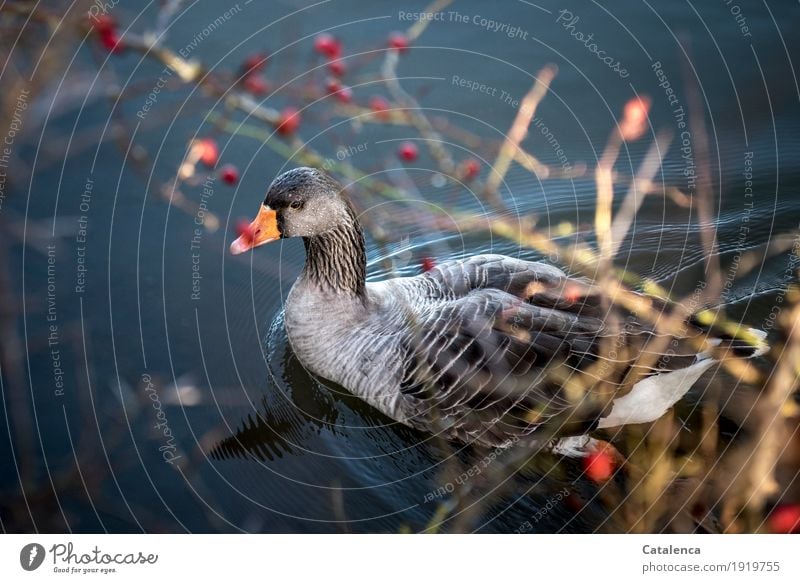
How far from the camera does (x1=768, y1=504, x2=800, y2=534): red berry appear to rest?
259cm

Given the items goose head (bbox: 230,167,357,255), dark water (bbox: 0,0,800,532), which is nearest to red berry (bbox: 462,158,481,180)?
dark water (bbox: 0,0,800,532)

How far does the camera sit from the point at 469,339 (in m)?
2.86

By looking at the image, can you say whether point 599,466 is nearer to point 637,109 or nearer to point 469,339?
point 469,339

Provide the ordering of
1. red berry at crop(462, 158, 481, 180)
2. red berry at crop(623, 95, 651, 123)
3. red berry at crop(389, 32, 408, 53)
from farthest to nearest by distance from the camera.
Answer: red berry at crop(623, 95, 651, 123)
red berry at crop(462, 158, 481, 180)
red berry at crop(389, 32, 408, 53)

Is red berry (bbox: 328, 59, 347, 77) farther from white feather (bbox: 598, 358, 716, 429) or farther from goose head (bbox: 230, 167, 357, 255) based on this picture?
white feather (bbox: 598, 358, 716, 429)

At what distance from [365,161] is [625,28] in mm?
1449

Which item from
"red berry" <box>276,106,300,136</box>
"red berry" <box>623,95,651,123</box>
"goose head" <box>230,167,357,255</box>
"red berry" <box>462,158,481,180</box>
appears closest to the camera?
"red berry" <box>276,106,300,136</box>

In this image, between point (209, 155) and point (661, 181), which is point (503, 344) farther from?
point (661, 181)

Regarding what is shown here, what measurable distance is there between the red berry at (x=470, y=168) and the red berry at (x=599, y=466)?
122cm

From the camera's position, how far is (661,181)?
12.5 ft

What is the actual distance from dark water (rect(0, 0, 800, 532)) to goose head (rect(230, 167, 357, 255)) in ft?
1.80

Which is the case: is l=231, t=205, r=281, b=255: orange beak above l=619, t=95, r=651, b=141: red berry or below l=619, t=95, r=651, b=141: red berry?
below

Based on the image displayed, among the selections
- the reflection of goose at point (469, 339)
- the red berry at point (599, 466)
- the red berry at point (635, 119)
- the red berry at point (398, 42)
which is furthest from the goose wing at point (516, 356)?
the red berry at point (635, 119)
